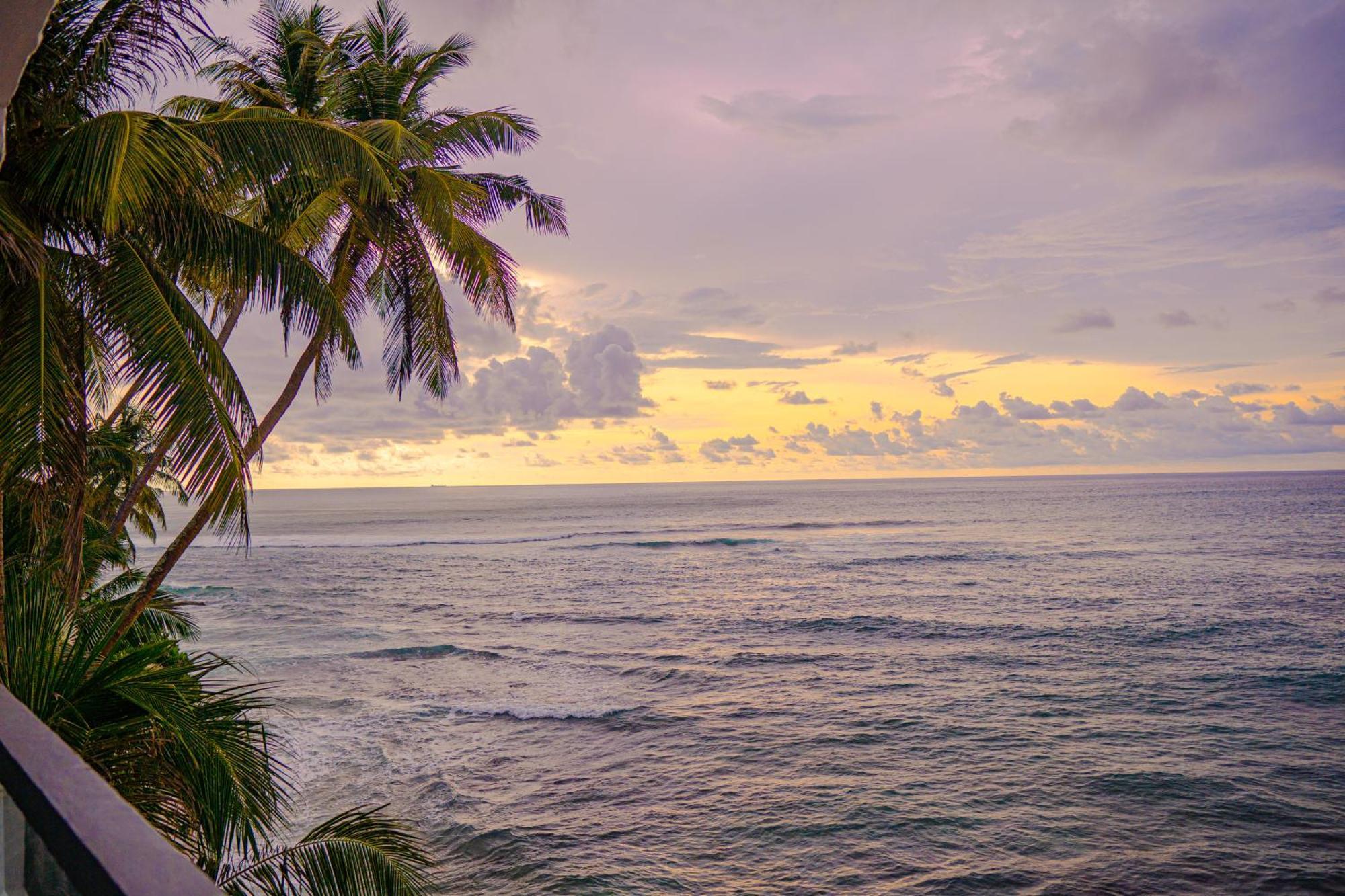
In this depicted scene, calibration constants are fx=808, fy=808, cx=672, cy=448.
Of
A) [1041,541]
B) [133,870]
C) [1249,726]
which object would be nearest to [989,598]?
[1249,726]

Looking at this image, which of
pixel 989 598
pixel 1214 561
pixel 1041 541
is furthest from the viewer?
pixel 1041 541

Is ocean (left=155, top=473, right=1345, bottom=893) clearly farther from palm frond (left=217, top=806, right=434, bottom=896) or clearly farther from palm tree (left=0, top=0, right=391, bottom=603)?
palm tree (left=0, top=0, right=391, bottom=603)

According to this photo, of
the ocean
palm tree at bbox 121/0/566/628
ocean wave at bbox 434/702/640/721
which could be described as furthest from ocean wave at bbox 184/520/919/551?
palm tree at bbox 121/0/566/628

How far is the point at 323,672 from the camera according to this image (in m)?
20.9

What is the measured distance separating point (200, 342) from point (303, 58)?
→ 652 cm

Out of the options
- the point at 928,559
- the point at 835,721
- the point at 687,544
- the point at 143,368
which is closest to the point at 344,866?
the point at 143,368

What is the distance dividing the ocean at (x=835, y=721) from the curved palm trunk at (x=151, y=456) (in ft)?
18.7

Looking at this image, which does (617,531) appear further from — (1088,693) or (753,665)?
(1088,693)

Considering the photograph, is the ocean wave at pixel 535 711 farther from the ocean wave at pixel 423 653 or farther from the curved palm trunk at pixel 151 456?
the curved palm trunk at pixel 151 456

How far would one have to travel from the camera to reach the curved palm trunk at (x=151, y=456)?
546 cm

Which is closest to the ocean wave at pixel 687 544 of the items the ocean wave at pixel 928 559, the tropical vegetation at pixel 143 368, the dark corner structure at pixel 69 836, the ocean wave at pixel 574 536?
the ocean wave at pixel 574 536

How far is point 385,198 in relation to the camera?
9.16 m

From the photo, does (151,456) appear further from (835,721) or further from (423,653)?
(423,653)

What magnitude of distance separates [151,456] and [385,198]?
375 cm
